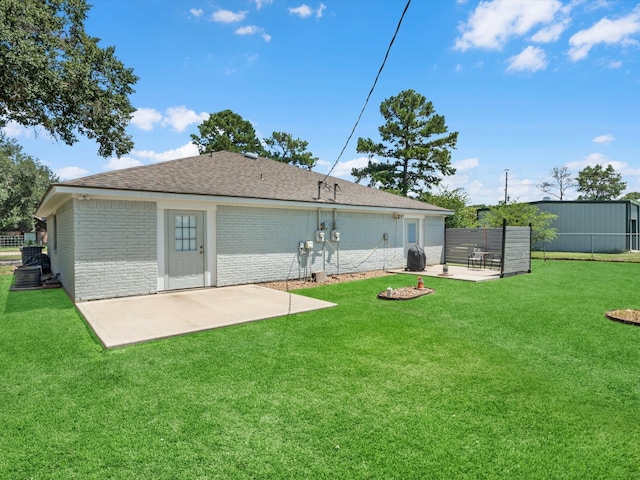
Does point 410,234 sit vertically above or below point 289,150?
below

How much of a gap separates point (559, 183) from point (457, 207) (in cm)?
4165

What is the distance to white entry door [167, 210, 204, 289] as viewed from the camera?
9.08m

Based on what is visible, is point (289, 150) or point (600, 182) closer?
point (289, 150)

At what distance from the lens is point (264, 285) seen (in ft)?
34.0

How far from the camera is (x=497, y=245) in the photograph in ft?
48.0

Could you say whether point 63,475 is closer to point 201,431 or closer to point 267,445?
point 201,431

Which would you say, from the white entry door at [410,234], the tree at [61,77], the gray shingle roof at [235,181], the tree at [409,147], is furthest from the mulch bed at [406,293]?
the tree at [409,147]

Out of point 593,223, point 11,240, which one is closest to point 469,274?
point 593,223

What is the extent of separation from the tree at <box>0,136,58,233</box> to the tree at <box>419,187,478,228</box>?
35.1m

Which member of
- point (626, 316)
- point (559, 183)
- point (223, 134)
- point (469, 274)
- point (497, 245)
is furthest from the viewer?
Answer: point (559, 183)

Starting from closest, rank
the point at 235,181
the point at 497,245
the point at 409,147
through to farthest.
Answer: the point at 235,181, the point at 497,245, the point at 409,147

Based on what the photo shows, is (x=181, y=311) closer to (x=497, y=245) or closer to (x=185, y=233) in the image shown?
(x=185, y=233)

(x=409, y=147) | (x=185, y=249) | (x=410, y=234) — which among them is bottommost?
(x=185, y=249)

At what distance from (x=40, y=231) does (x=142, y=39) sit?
100 ft
